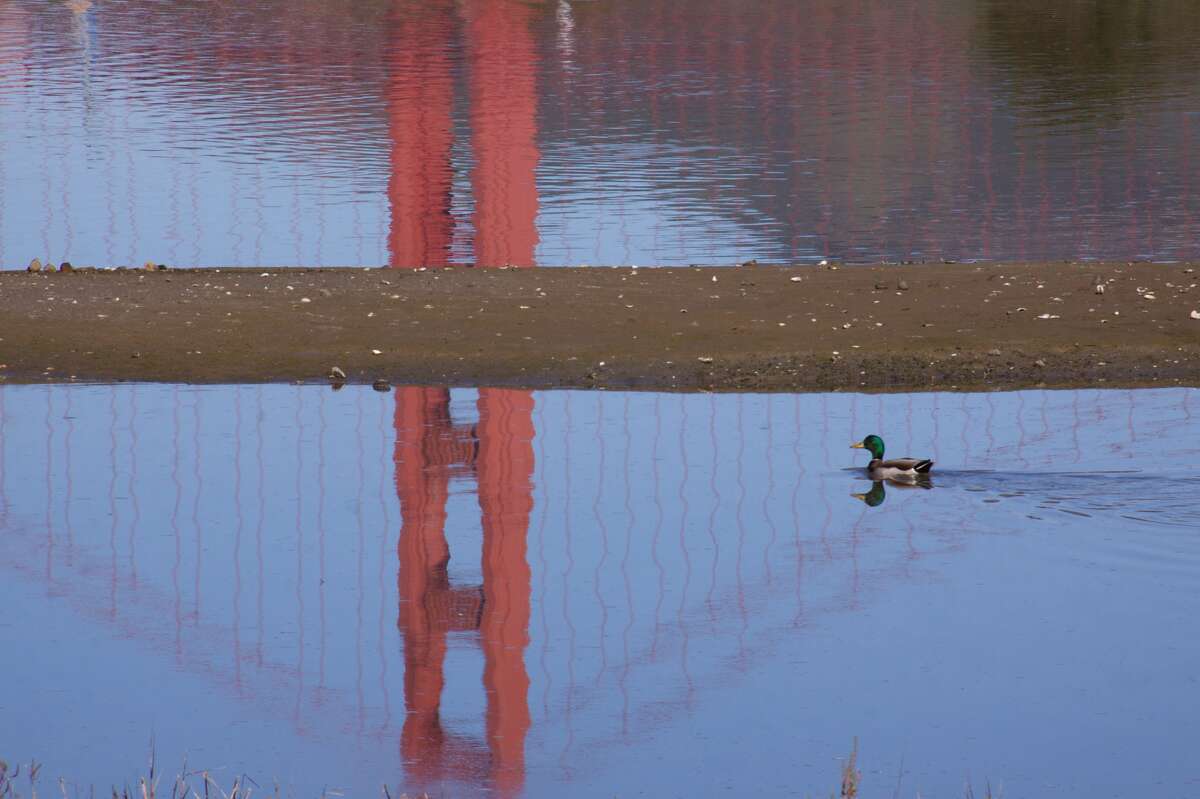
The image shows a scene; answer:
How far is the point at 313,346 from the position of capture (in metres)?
14.3

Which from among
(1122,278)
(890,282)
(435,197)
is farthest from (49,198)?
(1122,278)

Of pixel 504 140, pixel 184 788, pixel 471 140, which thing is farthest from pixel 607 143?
pixel 184 788

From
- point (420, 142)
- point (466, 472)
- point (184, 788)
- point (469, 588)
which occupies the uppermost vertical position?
point (420, 142)

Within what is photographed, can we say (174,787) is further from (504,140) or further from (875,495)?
(504,140)

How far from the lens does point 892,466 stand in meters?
10.7

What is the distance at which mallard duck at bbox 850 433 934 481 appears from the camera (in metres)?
10.6

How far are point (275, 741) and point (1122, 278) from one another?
31.6 ft

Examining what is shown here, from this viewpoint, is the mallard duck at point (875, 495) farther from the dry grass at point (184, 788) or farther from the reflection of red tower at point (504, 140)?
the reflection of red tower at point (504, 140)

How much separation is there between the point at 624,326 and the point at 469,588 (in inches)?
223

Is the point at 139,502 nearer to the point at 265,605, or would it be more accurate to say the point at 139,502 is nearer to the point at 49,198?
the point at 265,605

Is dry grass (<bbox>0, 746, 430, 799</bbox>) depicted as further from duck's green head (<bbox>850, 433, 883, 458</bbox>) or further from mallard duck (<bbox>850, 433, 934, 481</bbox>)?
duck's green head (<bbox>850, 433, 883, 458</bbox>)

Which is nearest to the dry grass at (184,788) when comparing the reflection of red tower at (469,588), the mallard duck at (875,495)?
the reflection of red tower at (469,588)

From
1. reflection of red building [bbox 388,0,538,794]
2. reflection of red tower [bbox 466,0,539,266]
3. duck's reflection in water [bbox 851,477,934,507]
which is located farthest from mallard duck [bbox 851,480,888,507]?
reflection of red tower [bbox 466,0,539,266]

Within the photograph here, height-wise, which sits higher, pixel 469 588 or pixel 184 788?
pixel 469 588
